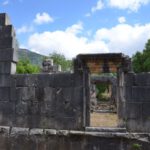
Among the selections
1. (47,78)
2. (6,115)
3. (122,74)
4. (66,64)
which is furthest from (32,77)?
(66,64)

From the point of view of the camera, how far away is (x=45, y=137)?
8211 mm

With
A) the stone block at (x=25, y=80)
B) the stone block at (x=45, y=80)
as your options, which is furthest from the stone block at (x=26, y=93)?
the stone block at (x=45, y=80)

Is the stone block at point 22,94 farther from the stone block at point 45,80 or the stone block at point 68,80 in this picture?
the stone block at point 68,80

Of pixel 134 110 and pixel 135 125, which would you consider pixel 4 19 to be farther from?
pixel 135 125

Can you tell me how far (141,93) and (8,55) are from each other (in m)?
3.74

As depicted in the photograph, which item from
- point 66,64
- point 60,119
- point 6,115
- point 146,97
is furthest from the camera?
point 66,64

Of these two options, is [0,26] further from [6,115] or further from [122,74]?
[122,74]

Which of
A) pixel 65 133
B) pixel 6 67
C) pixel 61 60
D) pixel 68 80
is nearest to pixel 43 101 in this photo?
pixel 68 80

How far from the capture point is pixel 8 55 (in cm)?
872

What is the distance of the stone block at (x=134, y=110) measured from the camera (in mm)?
7645

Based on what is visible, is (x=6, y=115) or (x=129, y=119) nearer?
(x=129, y=119)

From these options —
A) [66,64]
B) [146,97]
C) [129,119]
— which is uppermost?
[66,64]

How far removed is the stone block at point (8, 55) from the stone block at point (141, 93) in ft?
11.1

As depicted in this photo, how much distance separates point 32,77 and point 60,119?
1.38 meters
